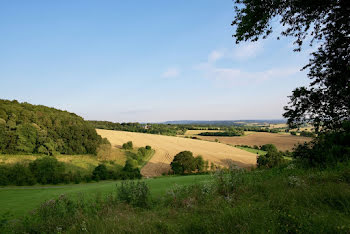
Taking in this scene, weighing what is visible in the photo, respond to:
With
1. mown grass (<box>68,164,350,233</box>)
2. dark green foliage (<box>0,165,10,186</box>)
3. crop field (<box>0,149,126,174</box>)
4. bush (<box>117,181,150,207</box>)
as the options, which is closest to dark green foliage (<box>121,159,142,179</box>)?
crop field (<box>0,149,126,174</box>)

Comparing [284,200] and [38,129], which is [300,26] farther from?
[38,129]

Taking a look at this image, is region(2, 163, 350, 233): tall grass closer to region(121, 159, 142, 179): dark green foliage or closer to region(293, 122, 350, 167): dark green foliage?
region(293, 122, 350, 167): dark green foliage

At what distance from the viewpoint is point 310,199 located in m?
3.77

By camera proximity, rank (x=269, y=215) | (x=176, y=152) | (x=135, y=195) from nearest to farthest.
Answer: (x=269, y=215), (x=135, y=195), (x=176, y=152)

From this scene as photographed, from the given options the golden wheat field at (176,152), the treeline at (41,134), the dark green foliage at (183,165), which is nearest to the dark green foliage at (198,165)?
the dark green foliage at (183,165)

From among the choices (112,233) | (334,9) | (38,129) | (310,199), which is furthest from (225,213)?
(38,129)

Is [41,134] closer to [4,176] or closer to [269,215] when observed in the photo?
[4,176]

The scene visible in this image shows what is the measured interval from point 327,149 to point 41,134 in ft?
173

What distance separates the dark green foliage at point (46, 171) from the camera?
28.5 meters

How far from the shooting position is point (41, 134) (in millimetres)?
41906

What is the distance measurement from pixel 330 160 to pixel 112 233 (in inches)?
303

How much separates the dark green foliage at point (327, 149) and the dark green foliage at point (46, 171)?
3475 centimetres

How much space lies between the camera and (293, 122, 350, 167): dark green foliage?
242 inches

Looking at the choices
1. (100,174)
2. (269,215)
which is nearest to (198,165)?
(100,174)
